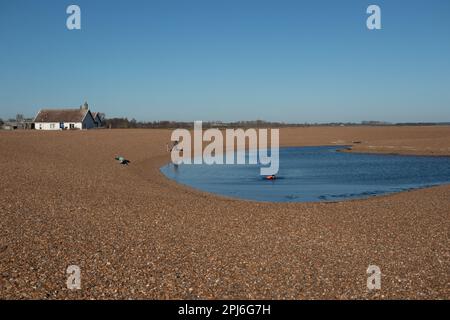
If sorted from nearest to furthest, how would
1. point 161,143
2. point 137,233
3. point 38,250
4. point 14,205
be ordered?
point 38,250, point 137,233, point 14,205, point 161,143

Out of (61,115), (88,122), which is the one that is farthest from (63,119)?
(88,122)

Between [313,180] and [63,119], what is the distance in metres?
57.6

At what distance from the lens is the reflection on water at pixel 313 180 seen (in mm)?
21656

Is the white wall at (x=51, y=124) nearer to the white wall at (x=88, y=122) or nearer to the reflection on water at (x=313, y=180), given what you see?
the white wall at (x=88, y=122)

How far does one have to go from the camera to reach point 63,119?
2879 inches

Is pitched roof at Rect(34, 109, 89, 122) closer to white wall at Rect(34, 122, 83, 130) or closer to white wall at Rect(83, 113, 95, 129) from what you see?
white wall at Rect(34, 122, 83, 130)

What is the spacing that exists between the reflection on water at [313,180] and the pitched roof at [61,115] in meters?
43.3

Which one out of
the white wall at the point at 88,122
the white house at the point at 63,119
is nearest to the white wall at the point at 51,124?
the white house at the point at 63,119

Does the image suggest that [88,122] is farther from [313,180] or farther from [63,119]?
[313,180]

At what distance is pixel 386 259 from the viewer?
960 cm

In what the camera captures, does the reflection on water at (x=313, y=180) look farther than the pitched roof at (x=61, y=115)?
No

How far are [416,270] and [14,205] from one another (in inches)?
476
